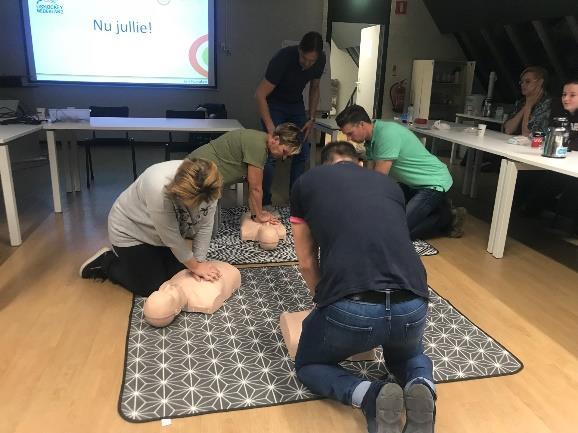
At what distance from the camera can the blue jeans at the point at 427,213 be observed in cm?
313

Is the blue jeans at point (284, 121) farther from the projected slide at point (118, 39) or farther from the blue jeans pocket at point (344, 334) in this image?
the projected slide at point (118, 39)

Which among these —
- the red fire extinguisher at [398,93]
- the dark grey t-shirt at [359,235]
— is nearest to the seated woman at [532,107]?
the dark grey t-shirt at [359,235]

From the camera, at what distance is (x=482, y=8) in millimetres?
5703

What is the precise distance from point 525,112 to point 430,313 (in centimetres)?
240

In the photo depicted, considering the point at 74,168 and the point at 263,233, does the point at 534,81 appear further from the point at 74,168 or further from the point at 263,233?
the point at 74,168

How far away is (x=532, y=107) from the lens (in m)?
3.82

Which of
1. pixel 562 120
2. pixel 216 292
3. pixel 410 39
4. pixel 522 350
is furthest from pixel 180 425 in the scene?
pixel 410 39

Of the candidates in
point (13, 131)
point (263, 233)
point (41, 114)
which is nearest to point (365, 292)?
point (263, 233)

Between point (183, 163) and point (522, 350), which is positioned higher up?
point (183, 163)

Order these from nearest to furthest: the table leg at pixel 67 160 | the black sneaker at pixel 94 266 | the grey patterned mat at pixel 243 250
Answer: the black sneaker at pixel 94 266 < the grey patterned mat at pixel 243 250 < the table leg at pixel 67 160

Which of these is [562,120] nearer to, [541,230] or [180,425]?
[541,230]

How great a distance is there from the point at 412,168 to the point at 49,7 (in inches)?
200

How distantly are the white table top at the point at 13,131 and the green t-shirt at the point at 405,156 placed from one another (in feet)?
7.02

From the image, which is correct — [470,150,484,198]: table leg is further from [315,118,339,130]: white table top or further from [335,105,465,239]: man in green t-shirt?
[315,118,339,130]: white table top
